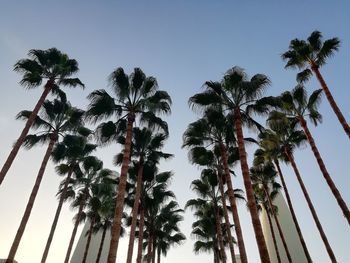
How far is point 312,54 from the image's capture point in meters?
19.0

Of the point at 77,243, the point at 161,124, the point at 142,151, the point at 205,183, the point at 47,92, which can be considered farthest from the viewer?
the point at 77,243

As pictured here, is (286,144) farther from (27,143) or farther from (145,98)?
(27,143)

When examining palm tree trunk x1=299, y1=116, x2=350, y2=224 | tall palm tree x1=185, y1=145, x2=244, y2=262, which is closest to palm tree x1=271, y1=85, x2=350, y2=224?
palm tree trunk x1=299, y1=116, x2=350, y2=224

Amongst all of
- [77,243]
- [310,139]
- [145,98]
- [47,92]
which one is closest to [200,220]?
[310,139]

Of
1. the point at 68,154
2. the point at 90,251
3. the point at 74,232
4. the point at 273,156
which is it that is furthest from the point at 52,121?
the point at 90,251

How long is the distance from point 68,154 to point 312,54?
20.5 meters

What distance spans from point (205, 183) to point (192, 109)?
11.0 m

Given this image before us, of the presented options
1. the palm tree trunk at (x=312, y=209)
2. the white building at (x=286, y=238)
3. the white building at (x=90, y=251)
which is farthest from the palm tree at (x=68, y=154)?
the white building at (x=286, y=238)

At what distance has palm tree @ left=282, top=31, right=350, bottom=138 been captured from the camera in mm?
17969

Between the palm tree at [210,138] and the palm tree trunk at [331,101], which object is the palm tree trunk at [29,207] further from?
the palm tree trunk at [331,101]

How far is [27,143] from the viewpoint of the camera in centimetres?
1934

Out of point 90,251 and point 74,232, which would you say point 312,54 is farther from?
point 90,251

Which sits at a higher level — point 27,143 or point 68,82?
point 68,82

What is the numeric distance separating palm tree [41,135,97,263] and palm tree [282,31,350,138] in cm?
1771
